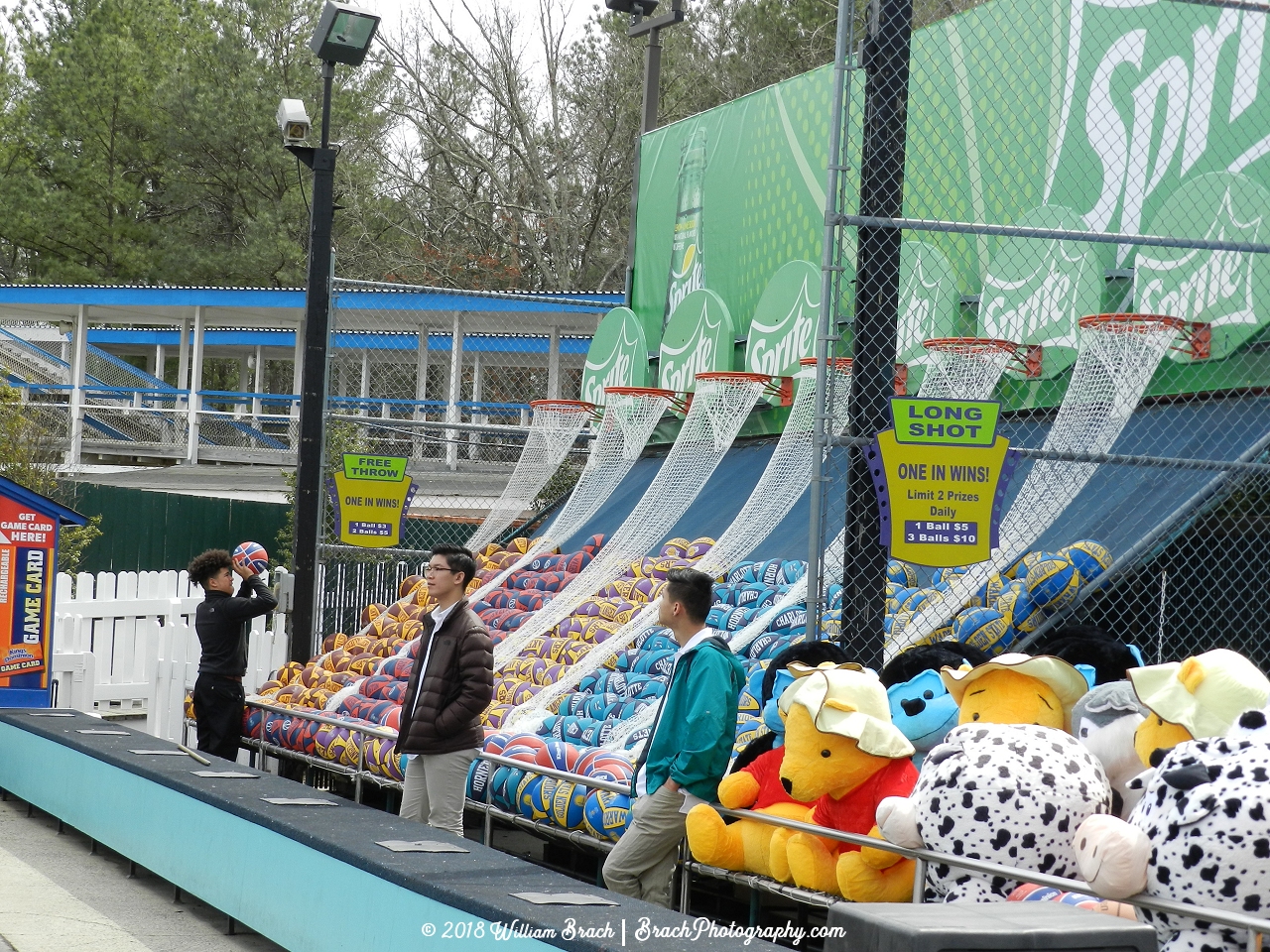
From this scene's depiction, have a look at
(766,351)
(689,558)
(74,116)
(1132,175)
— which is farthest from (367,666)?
(74,116)

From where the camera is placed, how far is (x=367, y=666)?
1048 centimetres

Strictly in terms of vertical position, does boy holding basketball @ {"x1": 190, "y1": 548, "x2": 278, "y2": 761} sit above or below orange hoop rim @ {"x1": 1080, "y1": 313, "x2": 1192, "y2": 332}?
below

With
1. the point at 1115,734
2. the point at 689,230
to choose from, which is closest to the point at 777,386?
the point at 689,230

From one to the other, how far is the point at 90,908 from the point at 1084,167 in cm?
770

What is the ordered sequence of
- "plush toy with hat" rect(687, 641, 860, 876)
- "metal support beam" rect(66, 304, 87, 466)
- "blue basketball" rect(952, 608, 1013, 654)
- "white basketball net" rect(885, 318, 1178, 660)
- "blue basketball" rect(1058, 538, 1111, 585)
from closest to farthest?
A: 1. "plush toy with hat" rect(687, 641, 860, 876)
2. "blue basketball" rect(952, 608, 1013, 654)
3. "blue basketball" rect(1058, 538, 1111, 585)
4. "white basketball net" rect(885, 318, 1178, 660)
5. "metal support beam" rect(66, 304, 87, 466)

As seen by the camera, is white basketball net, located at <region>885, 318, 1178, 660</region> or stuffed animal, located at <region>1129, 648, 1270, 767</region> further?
white basketball net, located at <region>885, 318, 1178, 660</region>

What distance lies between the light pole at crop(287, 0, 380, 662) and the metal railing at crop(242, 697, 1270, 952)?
2001mm

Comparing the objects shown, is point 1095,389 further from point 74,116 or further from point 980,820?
point 74,116

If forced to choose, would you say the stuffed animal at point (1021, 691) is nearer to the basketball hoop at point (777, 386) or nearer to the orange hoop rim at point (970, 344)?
the orange hoop rim at point (970, 344)

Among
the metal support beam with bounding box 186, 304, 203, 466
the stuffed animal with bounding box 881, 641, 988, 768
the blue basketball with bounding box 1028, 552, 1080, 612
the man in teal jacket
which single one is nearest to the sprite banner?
the blue basketball with bounding box 1028, 552, 1080, 612

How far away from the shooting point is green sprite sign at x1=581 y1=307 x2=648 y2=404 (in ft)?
45.8

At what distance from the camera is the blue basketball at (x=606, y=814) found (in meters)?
6.35

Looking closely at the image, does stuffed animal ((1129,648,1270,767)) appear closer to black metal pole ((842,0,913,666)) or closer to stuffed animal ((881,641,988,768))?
stuffed animal ((881,641,988,768))

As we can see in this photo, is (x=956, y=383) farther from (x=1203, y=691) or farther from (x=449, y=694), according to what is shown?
(x=1203, y=691)
